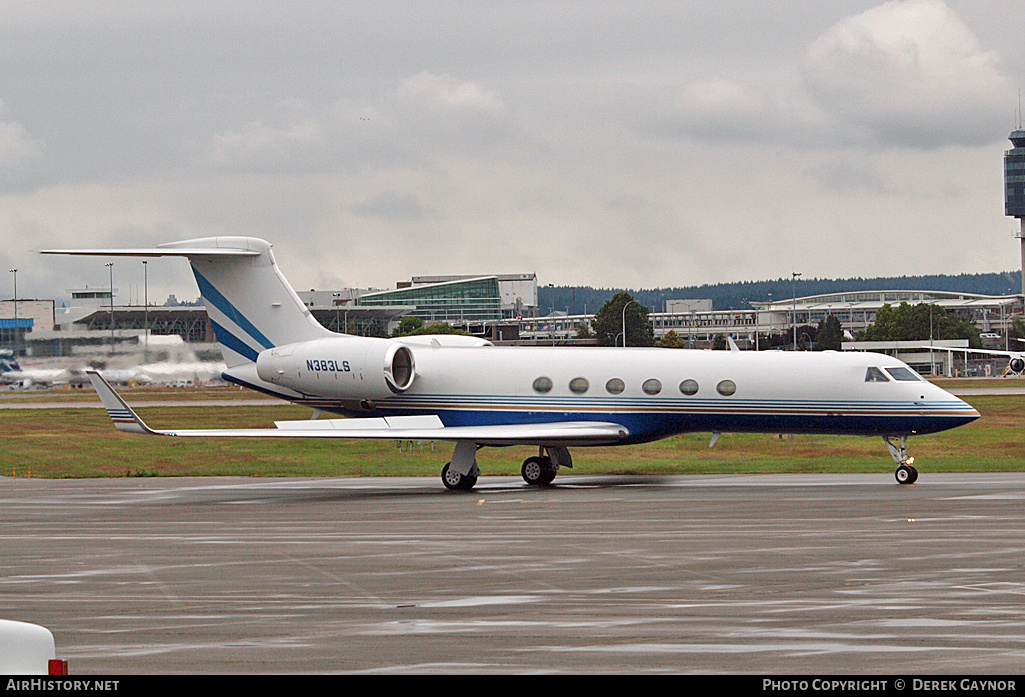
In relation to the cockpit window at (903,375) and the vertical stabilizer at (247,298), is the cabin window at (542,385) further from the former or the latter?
the cockpit window at (903,375)

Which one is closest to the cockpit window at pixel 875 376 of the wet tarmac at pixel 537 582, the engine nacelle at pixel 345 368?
the wet tarmac at pixel 537 582

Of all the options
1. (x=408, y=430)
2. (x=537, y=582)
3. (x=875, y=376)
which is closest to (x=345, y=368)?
(x=408, y=430)

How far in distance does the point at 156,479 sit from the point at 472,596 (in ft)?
78.2

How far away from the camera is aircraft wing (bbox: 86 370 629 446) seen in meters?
28.9

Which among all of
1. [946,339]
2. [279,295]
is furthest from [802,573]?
[946,339]

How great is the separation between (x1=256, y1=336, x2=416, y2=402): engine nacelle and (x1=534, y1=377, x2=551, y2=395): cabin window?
311 centimetres

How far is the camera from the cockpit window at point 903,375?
2981cm

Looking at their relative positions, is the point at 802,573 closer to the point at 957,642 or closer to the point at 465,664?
the point at 957,642

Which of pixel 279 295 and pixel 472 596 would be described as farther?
pixel 279 295

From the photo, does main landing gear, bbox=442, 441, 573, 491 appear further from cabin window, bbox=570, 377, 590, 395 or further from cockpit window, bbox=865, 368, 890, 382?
cockpit window, bbox=865, 368, 890, 382

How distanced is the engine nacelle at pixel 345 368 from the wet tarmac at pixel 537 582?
4593 mm

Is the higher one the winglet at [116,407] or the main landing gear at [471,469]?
the winglet at [116,407]

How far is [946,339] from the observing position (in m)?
169

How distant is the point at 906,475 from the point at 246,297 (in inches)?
667
